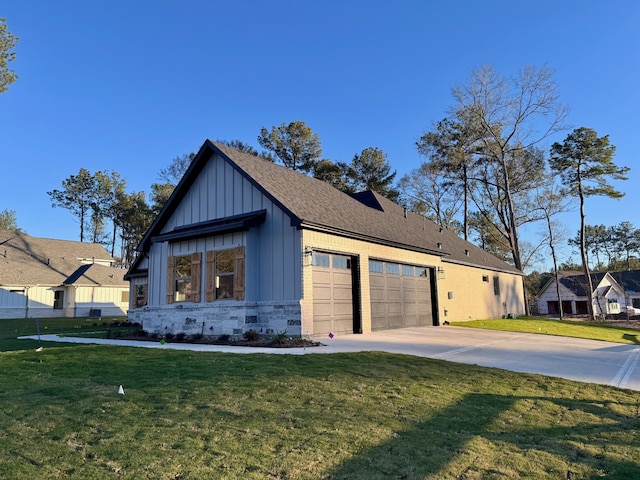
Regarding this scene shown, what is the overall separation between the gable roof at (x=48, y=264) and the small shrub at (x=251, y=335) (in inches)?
989

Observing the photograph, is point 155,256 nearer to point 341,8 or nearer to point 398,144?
point 341,8

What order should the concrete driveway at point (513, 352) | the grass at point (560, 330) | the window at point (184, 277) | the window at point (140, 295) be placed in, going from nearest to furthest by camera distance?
the concrete driveway at point (513, 352), the window at point (184, 277), the grass at point (560, 330), the window at point (140, 295)

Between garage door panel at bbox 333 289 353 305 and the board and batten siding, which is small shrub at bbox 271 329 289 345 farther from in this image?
garage door panel at bbox 333 289 353 305

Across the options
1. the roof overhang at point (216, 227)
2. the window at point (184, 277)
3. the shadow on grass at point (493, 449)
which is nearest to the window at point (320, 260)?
the roof overhang at point (216, 227)

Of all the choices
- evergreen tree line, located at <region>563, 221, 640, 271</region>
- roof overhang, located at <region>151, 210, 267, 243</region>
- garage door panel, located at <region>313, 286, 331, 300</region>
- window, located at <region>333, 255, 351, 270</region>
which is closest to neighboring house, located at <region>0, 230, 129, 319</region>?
roof overhang, located at <region>151, 210, 267, 243</region>

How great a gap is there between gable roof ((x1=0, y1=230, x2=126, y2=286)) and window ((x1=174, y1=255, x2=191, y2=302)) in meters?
21.3

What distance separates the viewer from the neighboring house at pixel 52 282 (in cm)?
2947

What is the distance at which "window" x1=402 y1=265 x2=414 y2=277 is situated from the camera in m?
17.4

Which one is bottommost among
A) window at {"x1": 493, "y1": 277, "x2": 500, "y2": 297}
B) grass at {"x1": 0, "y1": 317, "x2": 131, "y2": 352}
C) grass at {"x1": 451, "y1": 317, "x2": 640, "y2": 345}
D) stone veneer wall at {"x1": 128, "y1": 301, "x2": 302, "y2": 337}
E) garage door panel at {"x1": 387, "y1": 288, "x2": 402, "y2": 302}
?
grass at {"x1": 451, "y1": 317, "x2": 640, "y2": 345}

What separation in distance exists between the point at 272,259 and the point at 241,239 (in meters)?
1.17

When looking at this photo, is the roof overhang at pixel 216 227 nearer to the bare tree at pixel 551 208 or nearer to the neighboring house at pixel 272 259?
the neighboring house at pixel 272 259

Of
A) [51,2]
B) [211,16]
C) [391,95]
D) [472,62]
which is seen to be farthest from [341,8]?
[472,62]

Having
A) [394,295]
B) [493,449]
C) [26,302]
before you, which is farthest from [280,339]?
[26,302]

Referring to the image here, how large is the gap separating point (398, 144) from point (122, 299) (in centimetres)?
2719
